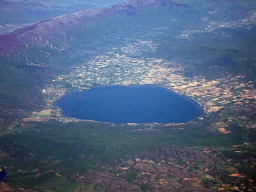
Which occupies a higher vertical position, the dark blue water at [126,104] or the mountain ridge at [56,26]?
the mountain ridge at [56,26]

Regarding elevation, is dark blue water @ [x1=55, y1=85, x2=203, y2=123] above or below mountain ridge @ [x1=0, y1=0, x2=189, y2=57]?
below

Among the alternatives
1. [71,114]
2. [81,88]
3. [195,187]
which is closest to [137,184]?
[195,187]

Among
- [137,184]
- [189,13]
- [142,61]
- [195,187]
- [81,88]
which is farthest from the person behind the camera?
[189,13]

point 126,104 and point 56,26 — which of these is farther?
point 56,26

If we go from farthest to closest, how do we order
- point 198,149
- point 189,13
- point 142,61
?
point 189,13 → point 142,61 → point 198,149

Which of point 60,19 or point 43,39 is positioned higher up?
point 60,19

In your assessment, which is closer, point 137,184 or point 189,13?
point 137,184

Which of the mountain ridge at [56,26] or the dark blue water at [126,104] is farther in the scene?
the mountain ridge at [56,26]

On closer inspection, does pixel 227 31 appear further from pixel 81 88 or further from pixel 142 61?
pixel 81 88

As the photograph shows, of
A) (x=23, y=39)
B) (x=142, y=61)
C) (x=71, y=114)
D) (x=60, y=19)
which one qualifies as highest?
(x=60, y=19)

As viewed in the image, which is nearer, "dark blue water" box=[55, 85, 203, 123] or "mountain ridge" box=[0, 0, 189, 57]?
"dark blue water" box=[55, 85, 203, 123]
